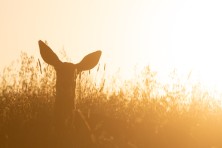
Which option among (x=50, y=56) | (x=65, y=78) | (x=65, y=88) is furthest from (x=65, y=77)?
(x=50, y=56)

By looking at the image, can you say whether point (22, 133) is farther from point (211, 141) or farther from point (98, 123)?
point (211, 141)

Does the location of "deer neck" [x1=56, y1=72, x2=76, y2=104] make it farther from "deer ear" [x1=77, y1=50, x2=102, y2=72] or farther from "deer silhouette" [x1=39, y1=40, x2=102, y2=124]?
"deer ear" [x1=77, y1=50, x2=102, y2=72]

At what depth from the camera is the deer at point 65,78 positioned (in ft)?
25.5

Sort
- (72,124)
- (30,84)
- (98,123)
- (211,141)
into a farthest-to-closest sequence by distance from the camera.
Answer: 1. (30,84)
2. (211,141)
3. (98,123)
4. (72,124)

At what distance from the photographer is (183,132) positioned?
888cm

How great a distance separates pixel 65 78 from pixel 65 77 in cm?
2

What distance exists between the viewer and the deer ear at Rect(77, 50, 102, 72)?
8289 millimetres

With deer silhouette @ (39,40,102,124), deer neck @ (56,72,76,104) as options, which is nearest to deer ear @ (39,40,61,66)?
deer silhouette @ (39,40,102,124)

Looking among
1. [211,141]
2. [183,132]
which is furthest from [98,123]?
[211,141]

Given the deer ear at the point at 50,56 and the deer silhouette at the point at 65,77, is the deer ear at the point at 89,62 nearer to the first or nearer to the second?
the deer silhouette at the point at 65,77

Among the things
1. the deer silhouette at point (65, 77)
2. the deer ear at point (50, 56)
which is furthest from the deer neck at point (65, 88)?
the deer ear at point (50, 56)

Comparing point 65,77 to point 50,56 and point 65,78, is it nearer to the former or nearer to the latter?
point 65,78

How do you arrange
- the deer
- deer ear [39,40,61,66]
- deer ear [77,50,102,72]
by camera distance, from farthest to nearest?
deer ear [77,50,102,72] → deer ear [39,40,61,66] → the deer

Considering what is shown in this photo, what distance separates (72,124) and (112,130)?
0.96 metres
